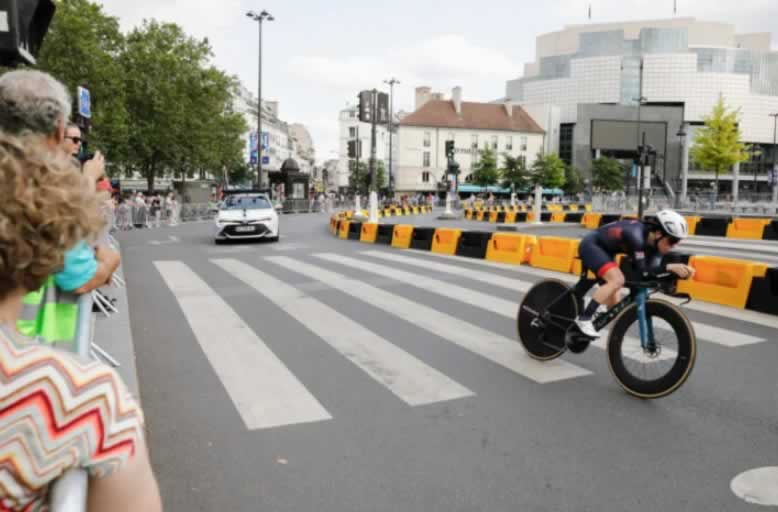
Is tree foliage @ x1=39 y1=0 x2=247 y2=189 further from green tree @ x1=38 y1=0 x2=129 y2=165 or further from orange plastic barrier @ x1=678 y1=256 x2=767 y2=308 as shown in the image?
orange plastic barrier @ x1=678 y1=256 x2=767 y2=308

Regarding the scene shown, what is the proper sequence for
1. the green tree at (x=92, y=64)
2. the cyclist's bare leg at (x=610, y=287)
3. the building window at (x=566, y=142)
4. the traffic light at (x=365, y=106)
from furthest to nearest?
the building window at (x=566, y=142), the green tree at (x=92, y=64), the traffic light at (x=365, y=106), the cyclist's bare leg at (x=610, y=287)

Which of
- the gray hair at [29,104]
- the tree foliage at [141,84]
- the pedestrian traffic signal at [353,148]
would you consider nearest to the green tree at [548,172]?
the tree foliage at [141,84]

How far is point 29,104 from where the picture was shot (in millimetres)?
2791

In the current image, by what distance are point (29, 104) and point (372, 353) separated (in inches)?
149

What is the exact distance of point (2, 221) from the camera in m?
1.21

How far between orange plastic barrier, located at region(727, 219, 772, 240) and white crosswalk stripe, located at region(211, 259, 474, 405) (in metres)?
16.9

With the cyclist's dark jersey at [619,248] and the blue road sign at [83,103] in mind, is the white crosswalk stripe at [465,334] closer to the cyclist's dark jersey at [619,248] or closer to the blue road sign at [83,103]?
the cyclist's dark jersey at [619,248]

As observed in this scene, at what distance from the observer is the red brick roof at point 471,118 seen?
91.3 metres

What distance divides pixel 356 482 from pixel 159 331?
4193 millimetres

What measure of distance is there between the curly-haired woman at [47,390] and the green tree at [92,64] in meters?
38.6

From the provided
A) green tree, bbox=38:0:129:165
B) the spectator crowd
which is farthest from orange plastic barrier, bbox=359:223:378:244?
green tree, bbox=38:0:129:165

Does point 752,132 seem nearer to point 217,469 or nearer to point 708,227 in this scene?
point 708,227

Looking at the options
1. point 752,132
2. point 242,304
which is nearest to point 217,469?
point 242,304

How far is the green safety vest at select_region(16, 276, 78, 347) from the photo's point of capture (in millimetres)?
2375
